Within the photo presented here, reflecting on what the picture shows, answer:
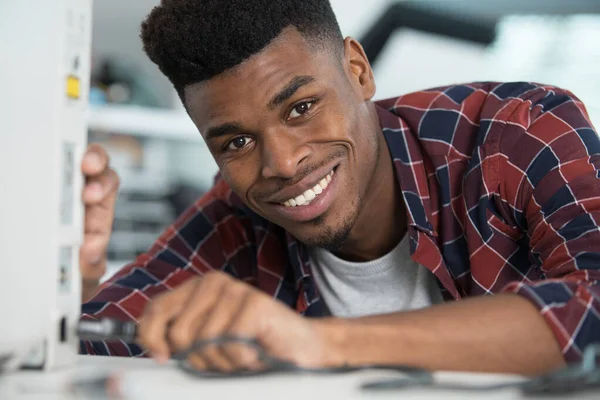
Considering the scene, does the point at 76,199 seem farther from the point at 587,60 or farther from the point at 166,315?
the point at 587,60

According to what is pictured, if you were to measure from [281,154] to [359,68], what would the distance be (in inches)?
12.5

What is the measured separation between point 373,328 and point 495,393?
0.15m

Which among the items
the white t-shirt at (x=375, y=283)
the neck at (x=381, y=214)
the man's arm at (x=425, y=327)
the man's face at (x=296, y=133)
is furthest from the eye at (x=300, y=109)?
the man's arm at (x=425, y=327)

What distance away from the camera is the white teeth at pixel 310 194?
1167mm

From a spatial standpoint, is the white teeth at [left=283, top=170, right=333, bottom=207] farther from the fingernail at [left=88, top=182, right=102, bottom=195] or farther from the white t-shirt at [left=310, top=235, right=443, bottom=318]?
the fingernail at [left=88, top=182, right=102, bottom=195]

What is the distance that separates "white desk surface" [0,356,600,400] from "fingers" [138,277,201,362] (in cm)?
2

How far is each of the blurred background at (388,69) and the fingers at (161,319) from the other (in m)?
2.02

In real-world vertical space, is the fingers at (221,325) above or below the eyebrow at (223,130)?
below

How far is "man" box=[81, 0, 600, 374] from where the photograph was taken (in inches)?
26.2

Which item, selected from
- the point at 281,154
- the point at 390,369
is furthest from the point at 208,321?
the point at 281,154

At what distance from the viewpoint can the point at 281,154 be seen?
1078 millimetres

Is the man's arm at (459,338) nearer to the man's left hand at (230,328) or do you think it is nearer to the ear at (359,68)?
the man's left hand at (230,328)

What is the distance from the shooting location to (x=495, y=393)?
1.58ft

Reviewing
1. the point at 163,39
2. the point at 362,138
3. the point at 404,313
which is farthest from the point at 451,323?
the point at 163,39
